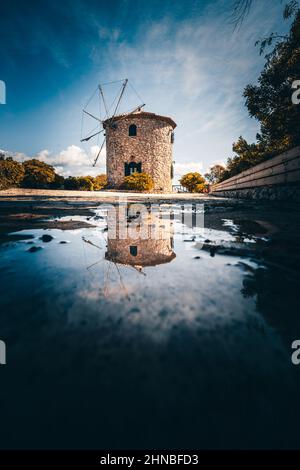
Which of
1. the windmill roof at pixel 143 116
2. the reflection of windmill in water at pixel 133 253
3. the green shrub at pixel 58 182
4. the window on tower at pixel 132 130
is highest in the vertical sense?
the windmill roof at pixel 143 116

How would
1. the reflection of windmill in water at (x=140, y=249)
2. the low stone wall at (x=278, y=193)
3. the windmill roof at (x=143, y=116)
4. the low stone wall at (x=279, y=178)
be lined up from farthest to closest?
the windmill roof at (x=143, y=116) < the low stone wall at (x=278, y=193) < the low stone wall at (x=279, y=178) < the reflection of windmill in water at (x=140, y=249)

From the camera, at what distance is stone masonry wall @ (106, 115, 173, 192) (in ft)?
78.6

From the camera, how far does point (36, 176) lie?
1397 centimetres

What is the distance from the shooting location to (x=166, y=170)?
26.2 m

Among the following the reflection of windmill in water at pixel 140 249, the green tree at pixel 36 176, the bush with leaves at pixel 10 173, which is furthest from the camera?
the green tree at pixel 36 176

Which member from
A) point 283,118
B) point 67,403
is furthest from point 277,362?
point 283,118

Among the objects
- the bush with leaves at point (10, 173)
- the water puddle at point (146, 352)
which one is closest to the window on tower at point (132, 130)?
the bush with leaves at point (10, 173)

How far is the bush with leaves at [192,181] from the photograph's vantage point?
1292 inches

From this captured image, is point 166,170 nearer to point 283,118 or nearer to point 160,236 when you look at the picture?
point 283,118

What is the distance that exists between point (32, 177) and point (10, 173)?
4.50ft

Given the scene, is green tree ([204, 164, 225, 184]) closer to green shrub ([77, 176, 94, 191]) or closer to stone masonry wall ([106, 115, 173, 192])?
stone masonry wall ([106, 115, 173, 192])

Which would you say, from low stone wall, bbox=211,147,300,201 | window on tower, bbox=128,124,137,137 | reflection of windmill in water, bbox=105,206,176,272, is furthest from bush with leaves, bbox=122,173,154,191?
reflection of windmill in water, bbox=105,206,176,272

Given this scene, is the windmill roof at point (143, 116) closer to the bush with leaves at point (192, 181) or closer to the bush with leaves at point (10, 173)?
the bush with leaves at point (192, 181)
